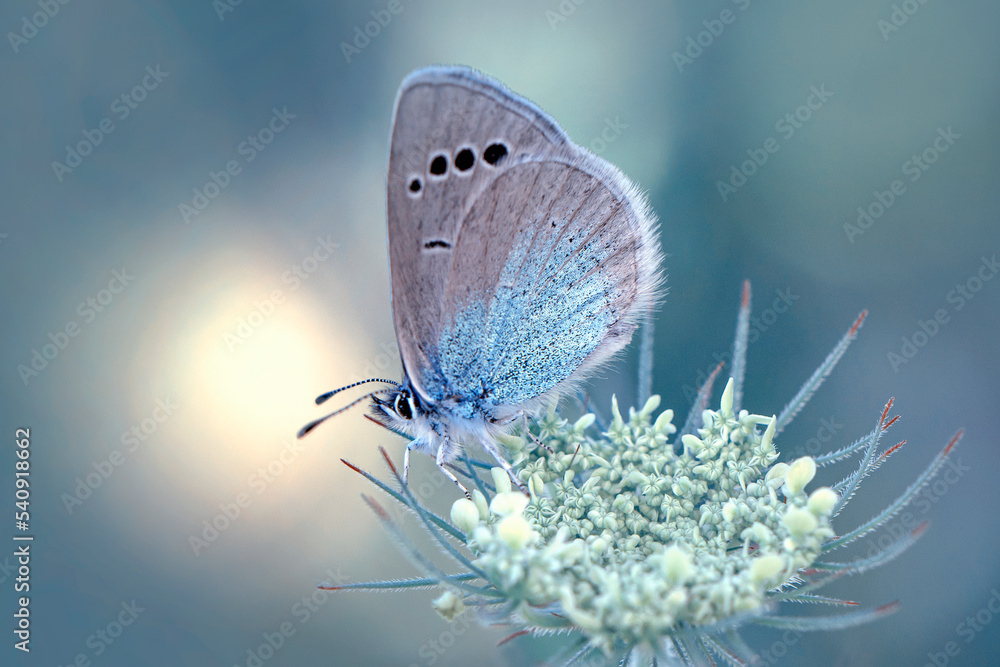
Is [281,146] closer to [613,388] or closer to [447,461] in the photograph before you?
[613,388]

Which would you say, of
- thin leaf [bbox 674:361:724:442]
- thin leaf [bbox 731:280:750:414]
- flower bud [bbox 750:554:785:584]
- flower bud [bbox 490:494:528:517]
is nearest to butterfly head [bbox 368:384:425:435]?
flower bud [bbox 490:494:528:517]

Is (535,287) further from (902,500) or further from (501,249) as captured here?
(902,500)

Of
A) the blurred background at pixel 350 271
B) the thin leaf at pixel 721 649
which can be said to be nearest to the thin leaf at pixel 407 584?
the thin leaf at pixel 721 649

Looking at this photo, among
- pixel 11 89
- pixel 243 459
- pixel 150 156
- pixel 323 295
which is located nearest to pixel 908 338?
pixel 323 295

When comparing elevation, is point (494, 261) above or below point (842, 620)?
above

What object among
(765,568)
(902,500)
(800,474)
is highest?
(800,474)

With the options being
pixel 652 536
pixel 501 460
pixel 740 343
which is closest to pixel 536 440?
pixel 501 460
